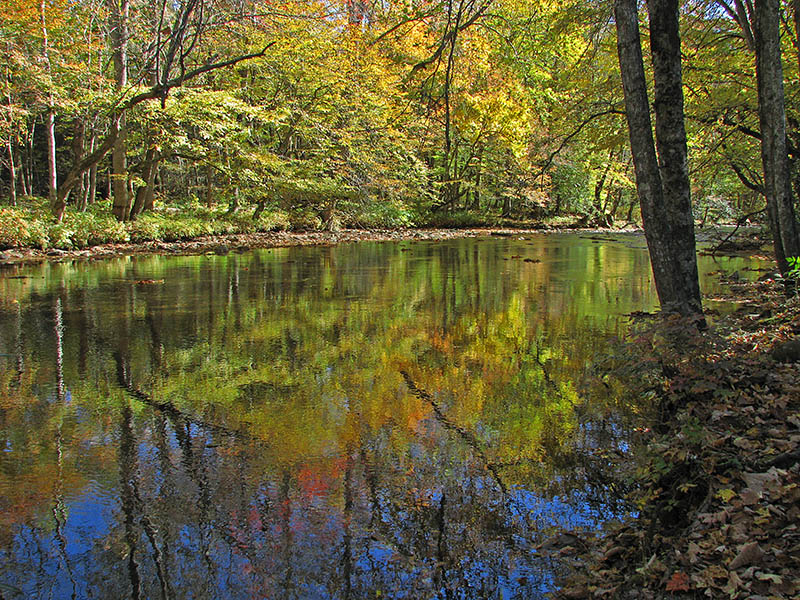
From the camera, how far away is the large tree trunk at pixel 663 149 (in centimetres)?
528

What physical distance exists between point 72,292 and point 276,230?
17.4m

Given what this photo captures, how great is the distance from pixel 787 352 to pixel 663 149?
2.01m

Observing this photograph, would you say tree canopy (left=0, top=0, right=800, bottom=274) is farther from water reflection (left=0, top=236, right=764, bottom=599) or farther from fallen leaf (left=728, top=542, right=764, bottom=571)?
fallen leaf (left=728, top=542, right=764, bottom=571)

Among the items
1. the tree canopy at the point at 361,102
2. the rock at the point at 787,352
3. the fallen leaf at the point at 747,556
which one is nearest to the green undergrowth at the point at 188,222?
the tree canopy at the point at 361,102

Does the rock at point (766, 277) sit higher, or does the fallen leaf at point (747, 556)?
the rock at point (766, 277)

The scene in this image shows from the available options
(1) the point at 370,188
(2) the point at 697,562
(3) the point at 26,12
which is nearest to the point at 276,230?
(1) the point at 370,188

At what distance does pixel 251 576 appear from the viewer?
304 centimetres

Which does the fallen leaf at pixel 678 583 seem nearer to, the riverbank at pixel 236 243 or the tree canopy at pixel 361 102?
the tree canopy at pixel 361 102

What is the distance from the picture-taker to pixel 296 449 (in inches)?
181

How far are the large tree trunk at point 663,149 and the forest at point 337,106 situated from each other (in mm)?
1729

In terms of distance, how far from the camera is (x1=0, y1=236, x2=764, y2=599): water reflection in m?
3.13

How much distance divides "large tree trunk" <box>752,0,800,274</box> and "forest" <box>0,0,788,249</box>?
4.80 ft

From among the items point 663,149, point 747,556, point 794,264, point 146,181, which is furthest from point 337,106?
point 747,556

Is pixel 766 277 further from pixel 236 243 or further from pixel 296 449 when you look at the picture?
pixel 236 243
